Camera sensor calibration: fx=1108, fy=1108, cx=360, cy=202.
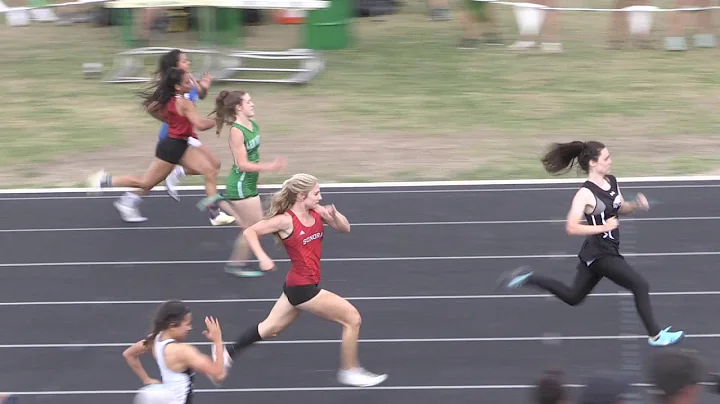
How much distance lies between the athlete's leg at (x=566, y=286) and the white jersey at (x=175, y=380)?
2.96m

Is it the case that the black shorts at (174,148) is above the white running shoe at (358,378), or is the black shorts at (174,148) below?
above

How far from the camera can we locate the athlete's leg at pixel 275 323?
23.2 feet

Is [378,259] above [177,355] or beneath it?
beneath

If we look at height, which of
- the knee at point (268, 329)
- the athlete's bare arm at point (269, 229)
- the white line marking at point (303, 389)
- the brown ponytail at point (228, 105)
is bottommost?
the white line marking at point (303, 389)

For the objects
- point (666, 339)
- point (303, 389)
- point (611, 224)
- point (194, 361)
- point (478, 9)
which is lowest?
point (303, 389)

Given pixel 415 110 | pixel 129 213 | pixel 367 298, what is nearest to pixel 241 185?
pixel 367 298

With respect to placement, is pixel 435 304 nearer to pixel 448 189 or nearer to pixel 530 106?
pixel 448 189

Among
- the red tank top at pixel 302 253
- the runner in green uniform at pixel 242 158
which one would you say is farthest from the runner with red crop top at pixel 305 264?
the runner in green uniform at pixel 242 158

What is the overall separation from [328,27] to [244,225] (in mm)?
8638

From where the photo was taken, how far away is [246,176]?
8.80 meters

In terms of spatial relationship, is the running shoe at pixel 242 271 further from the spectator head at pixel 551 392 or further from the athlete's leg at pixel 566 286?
the spectator head at pixel 551 392

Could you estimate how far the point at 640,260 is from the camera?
30.2 feet

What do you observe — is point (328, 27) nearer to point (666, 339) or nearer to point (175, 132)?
point (175, 132)

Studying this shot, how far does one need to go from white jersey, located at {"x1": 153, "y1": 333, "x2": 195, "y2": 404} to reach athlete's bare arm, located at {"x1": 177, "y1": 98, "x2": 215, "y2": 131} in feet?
13.2
